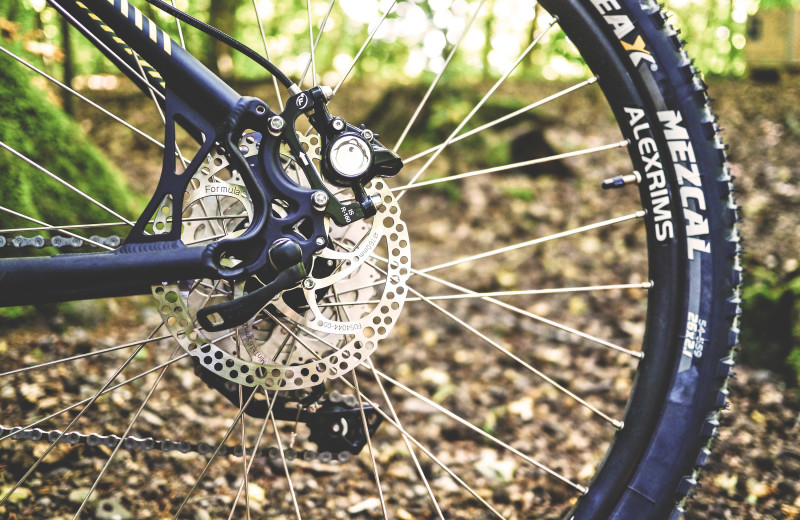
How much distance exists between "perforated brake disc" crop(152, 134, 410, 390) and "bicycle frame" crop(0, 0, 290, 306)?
7 centimetres

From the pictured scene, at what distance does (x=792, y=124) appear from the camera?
3.98m

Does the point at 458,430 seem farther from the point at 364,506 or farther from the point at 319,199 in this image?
the point at 319,199

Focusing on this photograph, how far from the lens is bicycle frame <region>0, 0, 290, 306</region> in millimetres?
1023

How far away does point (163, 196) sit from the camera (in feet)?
3.63

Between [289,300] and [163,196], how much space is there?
0.33 m

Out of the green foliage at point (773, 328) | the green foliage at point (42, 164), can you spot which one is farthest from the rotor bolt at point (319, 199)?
the green foliage at point (773, 328)

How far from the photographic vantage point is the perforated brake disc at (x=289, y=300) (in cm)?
118

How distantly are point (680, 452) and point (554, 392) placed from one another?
994mm

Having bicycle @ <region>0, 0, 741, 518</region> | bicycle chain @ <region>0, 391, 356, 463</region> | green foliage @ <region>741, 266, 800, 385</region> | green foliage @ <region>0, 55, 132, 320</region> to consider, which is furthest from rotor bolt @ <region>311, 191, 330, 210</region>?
green foliage @ <region>741, 266, 800, 385</region>

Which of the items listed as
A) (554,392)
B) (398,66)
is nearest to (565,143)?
(554,392)

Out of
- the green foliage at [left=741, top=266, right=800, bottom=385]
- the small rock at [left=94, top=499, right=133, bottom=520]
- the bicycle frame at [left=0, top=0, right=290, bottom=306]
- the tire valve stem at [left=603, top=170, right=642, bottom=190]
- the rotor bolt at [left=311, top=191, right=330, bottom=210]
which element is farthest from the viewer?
the green foliage at [left=741, top=266, right=800, bottom=385]

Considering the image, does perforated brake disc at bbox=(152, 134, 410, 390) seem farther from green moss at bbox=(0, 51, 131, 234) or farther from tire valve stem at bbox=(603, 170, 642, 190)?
green moss at bbox=(0, 51, 131, 234)

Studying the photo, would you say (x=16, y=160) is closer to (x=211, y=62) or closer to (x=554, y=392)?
(x=554, y=392)

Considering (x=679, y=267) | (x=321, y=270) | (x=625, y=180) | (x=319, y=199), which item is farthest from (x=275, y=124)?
(x=679, y=267)
